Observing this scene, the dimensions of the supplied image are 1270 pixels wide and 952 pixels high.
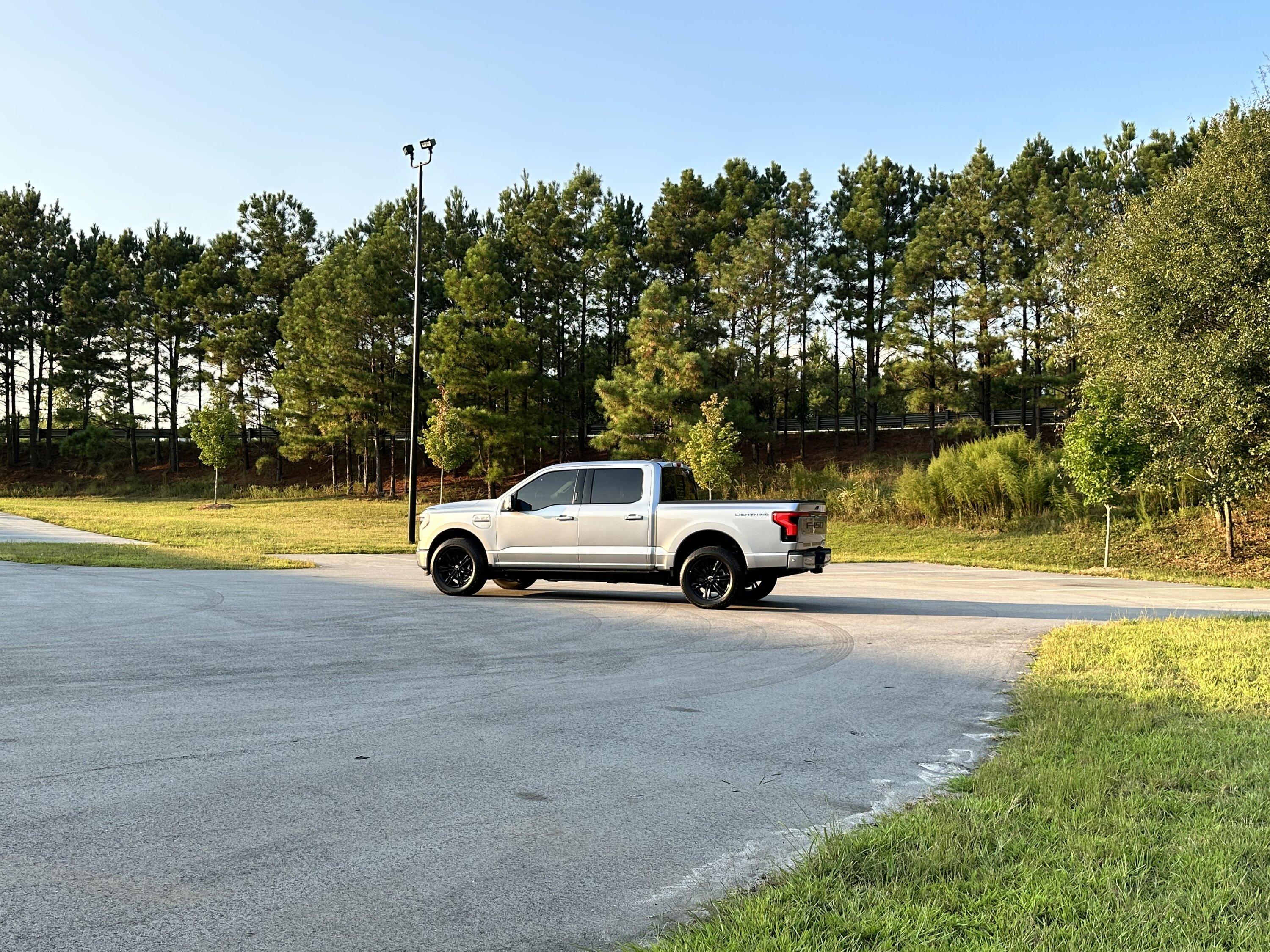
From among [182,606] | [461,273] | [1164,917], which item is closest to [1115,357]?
[182,606]

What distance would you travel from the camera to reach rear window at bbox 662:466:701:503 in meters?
13.9

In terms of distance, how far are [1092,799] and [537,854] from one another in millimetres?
2731

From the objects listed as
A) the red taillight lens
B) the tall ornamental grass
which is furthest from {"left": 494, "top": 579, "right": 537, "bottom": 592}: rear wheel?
the tall ornamental grass

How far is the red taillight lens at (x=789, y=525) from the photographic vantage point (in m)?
12.8

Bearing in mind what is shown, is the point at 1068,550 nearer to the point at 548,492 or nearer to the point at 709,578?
the point at 709,578

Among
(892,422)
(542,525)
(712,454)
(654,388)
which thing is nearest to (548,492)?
(542,525)

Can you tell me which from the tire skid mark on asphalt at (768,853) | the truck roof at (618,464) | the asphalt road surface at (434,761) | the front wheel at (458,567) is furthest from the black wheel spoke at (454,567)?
the tire skid mark on asphalt at (768,853)

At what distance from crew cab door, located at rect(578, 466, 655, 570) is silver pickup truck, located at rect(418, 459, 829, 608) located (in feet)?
0.05

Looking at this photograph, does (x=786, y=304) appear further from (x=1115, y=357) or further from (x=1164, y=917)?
(x=1164, y=917)

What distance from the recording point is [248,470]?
63750mm

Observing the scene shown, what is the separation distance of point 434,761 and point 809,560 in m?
8.30

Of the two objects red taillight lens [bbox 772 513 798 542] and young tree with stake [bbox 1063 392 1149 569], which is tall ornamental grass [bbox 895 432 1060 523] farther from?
red taillight lens [bbox 772 513 798 542]

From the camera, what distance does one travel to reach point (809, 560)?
42.7ft

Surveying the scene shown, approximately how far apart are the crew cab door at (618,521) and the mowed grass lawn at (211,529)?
8.40 metres
